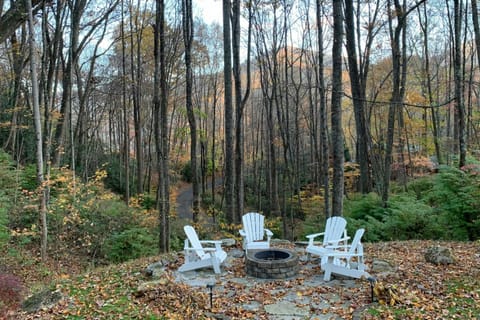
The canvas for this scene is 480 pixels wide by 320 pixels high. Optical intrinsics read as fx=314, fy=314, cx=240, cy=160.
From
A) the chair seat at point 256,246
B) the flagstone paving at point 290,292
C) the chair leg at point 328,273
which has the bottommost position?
the flagstone paving at point 290,292

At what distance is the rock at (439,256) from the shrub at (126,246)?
5805 millimetres

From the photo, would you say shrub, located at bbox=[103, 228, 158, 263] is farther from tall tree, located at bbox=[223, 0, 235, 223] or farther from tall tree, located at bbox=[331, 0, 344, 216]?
tall tree, located at bbox=[331, 0, 344, 216]

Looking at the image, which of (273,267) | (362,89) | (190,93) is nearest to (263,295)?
(273,267)

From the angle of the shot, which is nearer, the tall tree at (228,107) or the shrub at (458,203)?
the shrub at (458,203)

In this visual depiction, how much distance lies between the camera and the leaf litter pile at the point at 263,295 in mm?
3217

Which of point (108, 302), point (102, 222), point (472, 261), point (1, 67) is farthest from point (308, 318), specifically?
point (1, 67)

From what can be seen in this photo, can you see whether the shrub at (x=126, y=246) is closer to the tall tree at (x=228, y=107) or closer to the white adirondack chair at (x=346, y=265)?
the tall tree at (x=228, y=107)

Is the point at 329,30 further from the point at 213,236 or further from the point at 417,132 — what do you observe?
the point at 213,236

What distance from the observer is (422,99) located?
12.3m

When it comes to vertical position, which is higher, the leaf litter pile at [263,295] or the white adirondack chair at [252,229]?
the white adirondack chair at [252,229]

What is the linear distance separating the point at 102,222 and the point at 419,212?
7413 mm

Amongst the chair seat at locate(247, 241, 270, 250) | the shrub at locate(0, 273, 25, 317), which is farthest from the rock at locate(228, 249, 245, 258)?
the shrub at locate(0, 273, 25, 317)

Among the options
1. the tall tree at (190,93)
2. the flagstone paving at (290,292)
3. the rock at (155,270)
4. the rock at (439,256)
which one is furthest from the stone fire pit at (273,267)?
the tall tree at (190,93)

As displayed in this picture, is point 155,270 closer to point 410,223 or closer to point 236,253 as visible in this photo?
point 236,253
